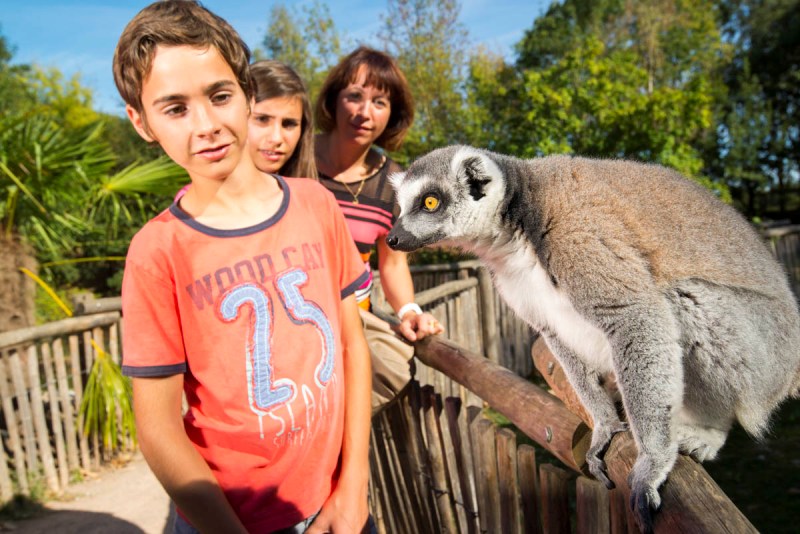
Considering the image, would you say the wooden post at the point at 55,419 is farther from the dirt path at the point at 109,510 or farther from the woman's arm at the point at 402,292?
the woman's arm at the point at 402,292

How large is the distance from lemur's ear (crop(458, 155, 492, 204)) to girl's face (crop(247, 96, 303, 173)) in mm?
672

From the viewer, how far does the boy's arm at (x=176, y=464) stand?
4.17ft

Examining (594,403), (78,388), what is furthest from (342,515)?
(78,388)

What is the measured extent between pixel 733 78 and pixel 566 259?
24505mm

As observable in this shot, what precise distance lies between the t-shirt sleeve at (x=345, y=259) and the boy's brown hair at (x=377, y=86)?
110 cm

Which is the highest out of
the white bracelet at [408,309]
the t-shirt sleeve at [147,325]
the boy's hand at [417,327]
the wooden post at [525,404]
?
the t-shirt sleeve at [147,325]

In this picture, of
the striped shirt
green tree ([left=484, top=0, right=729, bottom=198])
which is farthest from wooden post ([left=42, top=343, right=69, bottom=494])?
green tree ([left=484, top=0, right=729, bottom=198])

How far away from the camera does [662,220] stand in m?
1.79

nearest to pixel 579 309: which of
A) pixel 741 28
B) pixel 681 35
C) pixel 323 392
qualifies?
pixel 323 392

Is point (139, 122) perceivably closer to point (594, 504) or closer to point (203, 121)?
point (203, 121)

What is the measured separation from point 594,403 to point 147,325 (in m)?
1.27

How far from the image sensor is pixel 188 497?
50.3 inches

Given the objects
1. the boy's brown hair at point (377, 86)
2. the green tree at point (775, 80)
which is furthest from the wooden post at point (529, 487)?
the green tree at point (775, 80)

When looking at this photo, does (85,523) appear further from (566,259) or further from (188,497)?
(566,259)
